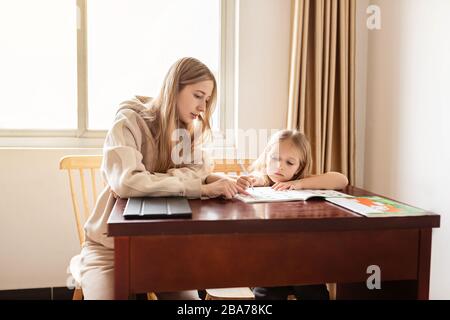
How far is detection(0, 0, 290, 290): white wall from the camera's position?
229 cm

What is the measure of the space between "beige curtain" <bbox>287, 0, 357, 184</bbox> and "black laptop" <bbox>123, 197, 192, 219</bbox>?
1.35m

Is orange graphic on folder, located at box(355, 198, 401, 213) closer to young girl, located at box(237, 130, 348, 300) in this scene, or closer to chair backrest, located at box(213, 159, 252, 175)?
young girl, located at box(237, 130, 348, 300)

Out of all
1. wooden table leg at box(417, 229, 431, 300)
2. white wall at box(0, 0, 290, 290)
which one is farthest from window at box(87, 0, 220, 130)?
wooden table leg at box(417, 229, 431, 300)

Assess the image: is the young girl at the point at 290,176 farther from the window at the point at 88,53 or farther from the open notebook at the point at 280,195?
the window at the point at 88,53

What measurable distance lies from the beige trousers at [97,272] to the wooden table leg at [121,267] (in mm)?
273

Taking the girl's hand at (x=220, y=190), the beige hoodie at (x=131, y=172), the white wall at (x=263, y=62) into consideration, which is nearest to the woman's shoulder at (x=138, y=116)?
the beige hoodie at (x=131, y=172)

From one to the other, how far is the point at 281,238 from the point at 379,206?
0.35 meters

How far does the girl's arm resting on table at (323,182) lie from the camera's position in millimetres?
1598

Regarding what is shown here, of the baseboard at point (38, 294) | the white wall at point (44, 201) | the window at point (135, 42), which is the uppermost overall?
the window at point (135, 42)

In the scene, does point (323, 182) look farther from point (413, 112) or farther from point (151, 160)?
point (413, 112)

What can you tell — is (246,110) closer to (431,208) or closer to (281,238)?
(431,208)

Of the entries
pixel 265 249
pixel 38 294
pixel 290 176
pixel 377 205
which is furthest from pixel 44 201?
pixel 377 205

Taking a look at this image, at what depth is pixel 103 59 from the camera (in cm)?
248

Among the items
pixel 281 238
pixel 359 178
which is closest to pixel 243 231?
pixel 281 238
